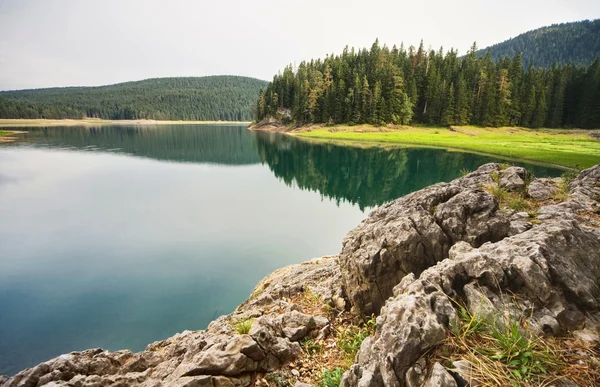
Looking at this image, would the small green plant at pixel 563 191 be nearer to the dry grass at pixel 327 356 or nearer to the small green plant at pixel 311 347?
the dry grass at pixel 327 356

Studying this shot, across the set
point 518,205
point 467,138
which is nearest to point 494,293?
point 518,205

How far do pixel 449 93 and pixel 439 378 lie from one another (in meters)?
101

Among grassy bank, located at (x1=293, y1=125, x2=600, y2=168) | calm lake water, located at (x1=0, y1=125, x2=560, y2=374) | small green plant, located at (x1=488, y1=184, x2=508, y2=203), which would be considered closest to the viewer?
small green plant, located at (x1=488, y1=184, x2=508, y2=203)

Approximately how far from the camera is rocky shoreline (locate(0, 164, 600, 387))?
3.88 m

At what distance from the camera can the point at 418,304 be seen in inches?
167

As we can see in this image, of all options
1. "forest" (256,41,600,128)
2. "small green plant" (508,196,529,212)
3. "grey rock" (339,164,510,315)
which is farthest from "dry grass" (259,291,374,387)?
"forest" (256,41,600,128)

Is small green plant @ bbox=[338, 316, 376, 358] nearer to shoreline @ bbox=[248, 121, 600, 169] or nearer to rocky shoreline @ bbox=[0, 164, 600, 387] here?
rocky shoreline @ bbox=[0, 164, 600, 387]

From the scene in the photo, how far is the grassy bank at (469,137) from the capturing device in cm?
5340

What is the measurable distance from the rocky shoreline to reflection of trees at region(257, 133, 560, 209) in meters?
20.8

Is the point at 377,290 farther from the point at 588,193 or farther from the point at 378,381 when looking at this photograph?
the point at 588,193

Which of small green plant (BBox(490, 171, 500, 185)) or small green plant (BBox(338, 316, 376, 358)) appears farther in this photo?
small green plant (BBox(490, 171, 500, 185))

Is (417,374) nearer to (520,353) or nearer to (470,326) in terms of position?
(470,326)

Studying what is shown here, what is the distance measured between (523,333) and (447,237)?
370cm

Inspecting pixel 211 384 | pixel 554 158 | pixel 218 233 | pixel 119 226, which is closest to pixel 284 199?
pixel 218 233
